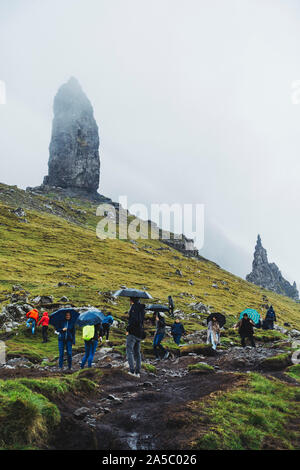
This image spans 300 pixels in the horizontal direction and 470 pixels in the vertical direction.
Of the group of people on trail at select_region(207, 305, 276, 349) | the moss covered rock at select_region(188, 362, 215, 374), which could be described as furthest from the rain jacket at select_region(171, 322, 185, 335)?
the moss covered rock at select_region(188, 362, 215, 374)

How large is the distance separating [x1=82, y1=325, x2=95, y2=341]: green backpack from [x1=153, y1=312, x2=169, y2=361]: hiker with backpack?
618cm

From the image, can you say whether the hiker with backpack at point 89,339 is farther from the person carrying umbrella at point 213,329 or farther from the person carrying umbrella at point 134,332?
the person carrying umbrella at point 213,329

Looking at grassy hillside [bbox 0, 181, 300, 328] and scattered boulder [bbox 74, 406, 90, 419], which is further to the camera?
grassy hillside [bbox 0, 181, 300, 328]

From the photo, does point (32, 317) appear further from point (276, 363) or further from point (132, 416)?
point (132, 416)

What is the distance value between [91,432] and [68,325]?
10.1 metres

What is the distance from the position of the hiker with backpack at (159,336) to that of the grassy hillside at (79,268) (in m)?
15.6

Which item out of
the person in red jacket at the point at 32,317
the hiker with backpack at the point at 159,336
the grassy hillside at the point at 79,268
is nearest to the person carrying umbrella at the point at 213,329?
the hiker with backpack at the point at 159,336

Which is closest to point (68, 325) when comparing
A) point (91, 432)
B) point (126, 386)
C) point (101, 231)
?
point (126, 386)

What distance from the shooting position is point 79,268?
74875 mm

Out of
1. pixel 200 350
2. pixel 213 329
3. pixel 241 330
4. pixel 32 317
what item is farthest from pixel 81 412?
pixel 32 317

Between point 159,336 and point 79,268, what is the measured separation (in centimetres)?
5569

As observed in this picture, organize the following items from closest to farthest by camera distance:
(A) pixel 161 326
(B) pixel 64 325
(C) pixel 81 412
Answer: (C) pixel 81 412
(B) pixel 64 325
(A) pixel 161 326

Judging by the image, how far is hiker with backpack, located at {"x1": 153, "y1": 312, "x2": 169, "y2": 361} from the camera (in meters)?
21.2

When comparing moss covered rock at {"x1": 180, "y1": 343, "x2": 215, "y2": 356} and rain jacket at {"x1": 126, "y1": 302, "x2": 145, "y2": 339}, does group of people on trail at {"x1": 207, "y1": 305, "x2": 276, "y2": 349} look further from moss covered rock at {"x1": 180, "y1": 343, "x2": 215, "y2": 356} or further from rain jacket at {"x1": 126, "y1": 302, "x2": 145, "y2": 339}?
rain jacket at {"x1": 126, "y1": 302, "x2": 145, "y2": 339}
